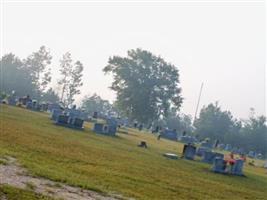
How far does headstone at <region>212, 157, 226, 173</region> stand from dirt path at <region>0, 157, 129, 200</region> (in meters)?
14.6

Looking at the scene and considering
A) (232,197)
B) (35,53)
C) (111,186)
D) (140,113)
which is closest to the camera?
(111,186)

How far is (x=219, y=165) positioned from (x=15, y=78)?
6876cm

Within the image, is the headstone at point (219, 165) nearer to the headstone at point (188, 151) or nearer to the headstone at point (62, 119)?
the headstone at point (188, 151)

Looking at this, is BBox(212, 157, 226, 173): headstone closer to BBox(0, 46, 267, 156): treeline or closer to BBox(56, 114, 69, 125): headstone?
BBox(56, 114, 69, 125): headstone

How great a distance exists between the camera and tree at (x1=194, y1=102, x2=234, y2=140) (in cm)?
8806

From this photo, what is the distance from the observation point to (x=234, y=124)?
9538 cm

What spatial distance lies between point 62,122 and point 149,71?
148 ft

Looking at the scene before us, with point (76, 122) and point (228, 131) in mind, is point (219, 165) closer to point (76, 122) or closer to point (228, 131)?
point (76, 122)

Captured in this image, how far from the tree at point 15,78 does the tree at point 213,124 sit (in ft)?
114

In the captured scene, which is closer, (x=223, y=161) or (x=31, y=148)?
(x=31, y=148)

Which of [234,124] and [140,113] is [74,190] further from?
[234,124]

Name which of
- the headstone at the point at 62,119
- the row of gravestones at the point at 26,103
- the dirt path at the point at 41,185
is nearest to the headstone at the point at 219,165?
the headstone at the point at 62,119

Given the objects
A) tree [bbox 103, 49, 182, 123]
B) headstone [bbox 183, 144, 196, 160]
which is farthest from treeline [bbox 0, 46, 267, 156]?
headstone [bbox 183, 144, 196, 160]

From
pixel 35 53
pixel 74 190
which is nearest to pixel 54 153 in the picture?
pixel 74 190
